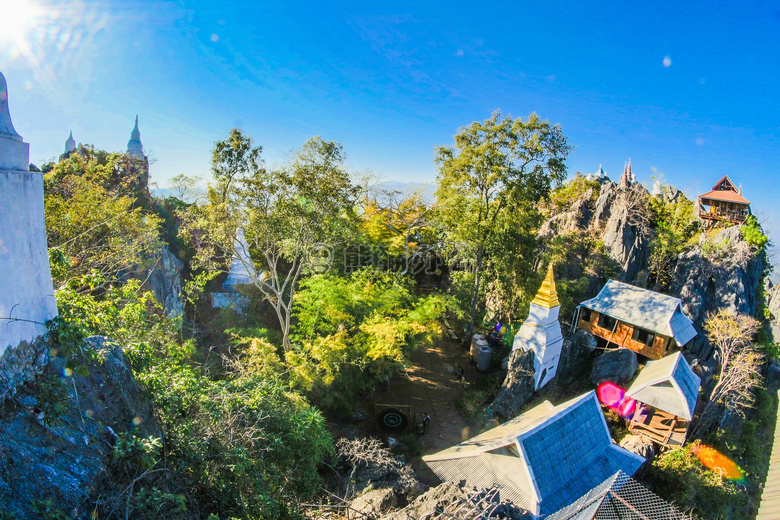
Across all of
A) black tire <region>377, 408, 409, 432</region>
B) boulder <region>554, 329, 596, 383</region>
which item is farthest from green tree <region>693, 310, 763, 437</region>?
black tire <region>377, 408, 409, 432</region>

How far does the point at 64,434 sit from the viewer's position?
4.57m

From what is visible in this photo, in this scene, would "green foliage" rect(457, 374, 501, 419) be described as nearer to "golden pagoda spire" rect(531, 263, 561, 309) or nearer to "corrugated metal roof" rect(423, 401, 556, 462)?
"corrugated metal roof" rect(423, 401, 556, 462)

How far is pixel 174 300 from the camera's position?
1575 centimetres

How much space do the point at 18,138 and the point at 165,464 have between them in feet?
15.6

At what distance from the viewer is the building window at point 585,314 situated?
17.5 metres

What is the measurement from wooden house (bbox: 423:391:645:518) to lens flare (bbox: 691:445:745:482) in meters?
6.02

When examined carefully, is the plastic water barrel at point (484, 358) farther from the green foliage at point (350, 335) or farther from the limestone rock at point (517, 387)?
the green foliage at point (350, 335)

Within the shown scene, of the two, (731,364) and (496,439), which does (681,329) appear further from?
(496,439)

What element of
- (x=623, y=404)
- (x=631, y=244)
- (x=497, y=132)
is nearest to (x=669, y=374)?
(x=623, y=404)

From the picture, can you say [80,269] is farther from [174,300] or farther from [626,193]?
[626,193]

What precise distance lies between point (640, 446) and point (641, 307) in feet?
21.4

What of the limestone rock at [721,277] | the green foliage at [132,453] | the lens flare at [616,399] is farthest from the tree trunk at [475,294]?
the green foliage at [132,453]

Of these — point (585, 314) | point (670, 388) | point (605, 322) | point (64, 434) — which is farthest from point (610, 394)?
point (64, 434)

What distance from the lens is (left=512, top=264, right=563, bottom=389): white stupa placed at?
13.5 metres
